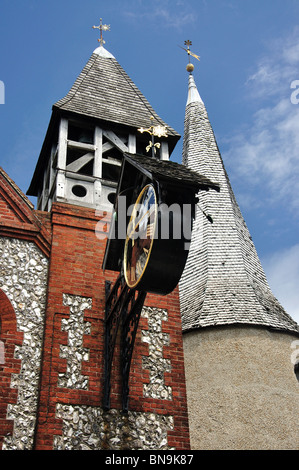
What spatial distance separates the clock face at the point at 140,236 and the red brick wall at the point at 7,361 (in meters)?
2.00

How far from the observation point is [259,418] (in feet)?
41.8

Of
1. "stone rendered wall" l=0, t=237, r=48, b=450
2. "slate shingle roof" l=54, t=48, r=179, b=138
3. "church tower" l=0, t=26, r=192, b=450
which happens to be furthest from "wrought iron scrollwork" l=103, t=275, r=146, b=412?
"slate shingle roof" l=54, t=48, r=179, b=138

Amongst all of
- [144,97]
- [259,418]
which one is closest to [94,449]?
[259,418]

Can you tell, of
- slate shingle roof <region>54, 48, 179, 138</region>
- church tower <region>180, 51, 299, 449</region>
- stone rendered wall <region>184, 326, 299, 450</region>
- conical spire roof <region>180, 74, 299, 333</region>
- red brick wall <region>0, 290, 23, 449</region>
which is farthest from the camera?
conical spire roof <region>180, 74, 299, 333</region>

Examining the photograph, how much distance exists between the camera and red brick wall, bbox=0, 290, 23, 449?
334 inches

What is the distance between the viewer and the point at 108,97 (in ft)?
47.2

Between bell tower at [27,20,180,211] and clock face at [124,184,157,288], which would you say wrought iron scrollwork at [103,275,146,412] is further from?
bell tower at [27,20,180,211]

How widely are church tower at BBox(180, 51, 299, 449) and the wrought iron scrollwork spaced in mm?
2343

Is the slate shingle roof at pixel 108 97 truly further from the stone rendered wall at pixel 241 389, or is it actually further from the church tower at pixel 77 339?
the stone rendered wall at pixel 241 389

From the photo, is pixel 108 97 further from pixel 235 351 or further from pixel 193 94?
pixel 193 94

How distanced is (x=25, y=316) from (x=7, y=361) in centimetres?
80

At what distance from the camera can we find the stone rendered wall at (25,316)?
28.0ft

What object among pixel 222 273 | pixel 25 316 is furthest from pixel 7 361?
pixel 222 273

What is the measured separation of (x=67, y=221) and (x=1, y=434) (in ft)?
12.8
